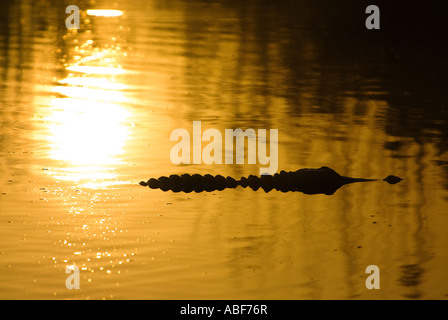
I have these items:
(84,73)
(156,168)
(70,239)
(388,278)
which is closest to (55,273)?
(70,239)

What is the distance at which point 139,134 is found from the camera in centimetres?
1244

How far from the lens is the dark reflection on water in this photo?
7.87 meters

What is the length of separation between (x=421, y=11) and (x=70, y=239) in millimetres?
20070

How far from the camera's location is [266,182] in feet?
33.1

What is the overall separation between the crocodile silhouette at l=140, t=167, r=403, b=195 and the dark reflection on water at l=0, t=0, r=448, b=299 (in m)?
0.21

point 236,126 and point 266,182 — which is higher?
point 236,126

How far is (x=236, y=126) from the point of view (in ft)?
42.0

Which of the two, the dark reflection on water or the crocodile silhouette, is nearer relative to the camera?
the dark reflection on water

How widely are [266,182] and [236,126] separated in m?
2.79

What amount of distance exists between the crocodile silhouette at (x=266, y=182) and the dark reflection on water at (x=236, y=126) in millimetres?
210

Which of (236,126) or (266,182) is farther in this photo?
(236,126)

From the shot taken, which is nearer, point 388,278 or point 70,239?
point 388,278

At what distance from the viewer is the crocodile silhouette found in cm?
997

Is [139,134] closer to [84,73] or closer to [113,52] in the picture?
[84,73]
